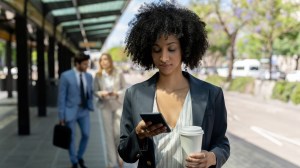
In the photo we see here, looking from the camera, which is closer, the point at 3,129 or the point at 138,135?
the point at 138,135

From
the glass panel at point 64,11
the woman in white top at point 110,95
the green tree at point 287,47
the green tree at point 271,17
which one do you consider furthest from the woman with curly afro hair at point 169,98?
the green tree at point 287,47

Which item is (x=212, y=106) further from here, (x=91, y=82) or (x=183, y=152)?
(x=91, y=82)

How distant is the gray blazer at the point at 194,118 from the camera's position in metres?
2.20

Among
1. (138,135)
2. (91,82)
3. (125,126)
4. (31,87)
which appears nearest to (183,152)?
(138,135)

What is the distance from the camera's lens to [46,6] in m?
13.6

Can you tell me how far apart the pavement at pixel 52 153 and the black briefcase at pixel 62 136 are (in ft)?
3.24

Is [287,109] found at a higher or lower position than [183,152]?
lower

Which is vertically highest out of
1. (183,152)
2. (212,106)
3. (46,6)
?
(46,6)

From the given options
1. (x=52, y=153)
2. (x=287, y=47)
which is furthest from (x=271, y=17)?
(x=52, y=153)

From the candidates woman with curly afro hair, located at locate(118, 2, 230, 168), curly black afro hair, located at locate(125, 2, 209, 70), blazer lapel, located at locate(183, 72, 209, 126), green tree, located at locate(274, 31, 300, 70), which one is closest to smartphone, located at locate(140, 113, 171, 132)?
woman with curly afro hair, located at locate(118, 2, 230, 168)

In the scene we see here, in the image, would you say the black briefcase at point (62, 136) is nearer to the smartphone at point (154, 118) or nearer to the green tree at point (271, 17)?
the smartphone at point (154, 118)

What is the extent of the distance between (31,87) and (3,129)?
5333 mm

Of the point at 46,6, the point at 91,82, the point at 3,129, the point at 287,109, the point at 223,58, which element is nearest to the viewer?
the point at 91,82

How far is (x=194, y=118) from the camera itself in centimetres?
219
